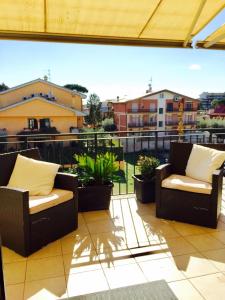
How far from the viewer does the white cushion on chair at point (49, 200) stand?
2.56 metres

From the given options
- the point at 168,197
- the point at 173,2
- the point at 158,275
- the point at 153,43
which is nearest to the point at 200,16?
the point at 173,2

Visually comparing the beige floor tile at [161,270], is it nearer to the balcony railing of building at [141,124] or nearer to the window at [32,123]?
the window at [32,123]

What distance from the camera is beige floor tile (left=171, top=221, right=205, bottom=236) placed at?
298 cm

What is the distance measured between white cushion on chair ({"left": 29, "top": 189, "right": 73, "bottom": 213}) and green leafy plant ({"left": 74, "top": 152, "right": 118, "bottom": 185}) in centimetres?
69

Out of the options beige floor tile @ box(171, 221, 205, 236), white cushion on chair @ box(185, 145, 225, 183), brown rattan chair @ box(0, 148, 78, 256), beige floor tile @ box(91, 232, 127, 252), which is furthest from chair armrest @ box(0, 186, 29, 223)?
white cushion on chair @ box(185, 145, 225, 183)

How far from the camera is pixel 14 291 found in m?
2.05

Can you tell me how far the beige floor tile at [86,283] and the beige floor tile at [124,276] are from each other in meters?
0.06

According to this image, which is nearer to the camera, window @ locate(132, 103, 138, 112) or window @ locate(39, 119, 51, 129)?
window @ locate(39, 119, 51, 129)

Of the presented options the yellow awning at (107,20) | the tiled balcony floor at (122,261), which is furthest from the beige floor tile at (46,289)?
the yellow awning at (107,20)

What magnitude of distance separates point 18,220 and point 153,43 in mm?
2501

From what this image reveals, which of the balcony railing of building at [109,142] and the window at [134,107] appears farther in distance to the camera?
the window at [134,107]

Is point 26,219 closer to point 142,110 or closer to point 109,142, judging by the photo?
point 109,142

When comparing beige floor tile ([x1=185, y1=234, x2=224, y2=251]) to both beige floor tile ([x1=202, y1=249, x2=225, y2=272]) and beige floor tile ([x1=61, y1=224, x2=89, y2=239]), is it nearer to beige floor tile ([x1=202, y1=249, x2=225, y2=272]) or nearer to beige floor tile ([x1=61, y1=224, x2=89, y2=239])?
beige floor tile ([x1=202, y1=249, x2=225, y2=272])

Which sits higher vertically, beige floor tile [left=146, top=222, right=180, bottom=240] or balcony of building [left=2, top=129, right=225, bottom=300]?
beige floor tile [left=146, top=222, right=180, bottom=240]
